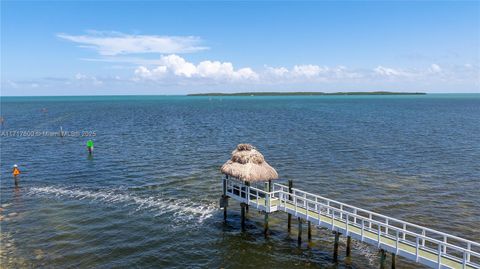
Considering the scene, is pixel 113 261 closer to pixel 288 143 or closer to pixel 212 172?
pixel 212 172

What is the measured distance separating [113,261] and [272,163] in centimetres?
2545

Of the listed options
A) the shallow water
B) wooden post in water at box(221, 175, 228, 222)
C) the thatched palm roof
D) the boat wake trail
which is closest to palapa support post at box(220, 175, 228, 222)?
wooden post in water at box(221, 175, 228, 222)

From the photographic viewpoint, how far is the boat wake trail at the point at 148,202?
1078 inches

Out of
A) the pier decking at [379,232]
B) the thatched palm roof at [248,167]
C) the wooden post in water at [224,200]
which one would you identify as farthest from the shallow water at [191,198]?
the thatched palm roof at [248,167]

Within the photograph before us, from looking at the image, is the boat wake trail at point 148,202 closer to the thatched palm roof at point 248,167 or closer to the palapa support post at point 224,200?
the palapa support post at point 224,200

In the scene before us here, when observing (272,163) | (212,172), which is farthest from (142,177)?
(272,163)

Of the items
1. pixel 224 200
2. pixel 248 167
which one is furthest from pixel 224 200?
pixel 248 167

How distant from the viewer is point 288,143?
5747cm

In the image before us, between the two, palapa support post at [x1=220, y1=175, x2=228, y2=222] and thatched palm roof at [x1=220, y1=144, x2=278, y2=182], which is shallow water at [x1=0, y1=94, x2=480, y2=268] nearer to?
palapa support post at [x1=220, y1=175, x2=228, y2=222]

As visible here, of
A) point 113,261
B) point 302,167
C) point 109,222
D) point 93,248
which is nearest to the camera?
point 113,261

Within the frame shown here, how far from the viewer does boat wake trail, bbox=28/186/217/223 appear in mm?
27391

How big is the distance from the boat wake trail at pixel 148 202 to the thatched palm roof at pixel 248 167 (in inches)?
186

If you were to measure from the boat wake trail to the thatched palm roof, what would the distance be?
472 centimetres

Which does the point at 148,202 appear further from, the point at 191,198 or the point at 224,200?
the point at 224,200
